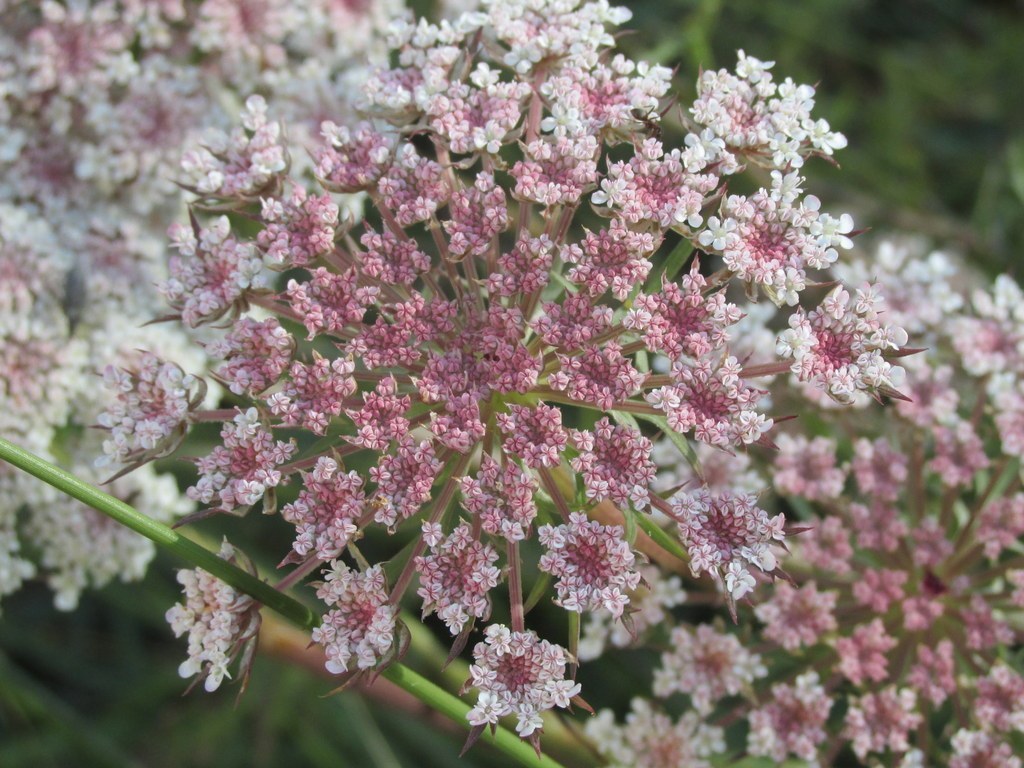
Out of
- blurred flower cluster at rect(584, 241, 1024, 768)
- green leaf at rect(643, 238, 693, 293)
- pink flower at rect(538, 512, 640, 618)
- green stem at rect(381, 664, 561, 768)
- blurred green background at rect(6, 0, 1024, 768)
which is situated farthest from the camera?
blurred green background at rect(6, 0, 1024, 768)

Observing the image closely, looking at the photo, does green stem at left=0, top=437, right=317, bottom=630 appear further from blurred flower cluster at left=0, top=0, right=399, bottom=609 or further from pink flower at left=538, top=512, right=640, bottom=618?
blurred flower cluster at left=0, top=0, right=399, bottom=609

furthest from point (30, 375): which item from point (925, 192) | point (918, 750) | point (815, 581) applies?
point (925, 192)

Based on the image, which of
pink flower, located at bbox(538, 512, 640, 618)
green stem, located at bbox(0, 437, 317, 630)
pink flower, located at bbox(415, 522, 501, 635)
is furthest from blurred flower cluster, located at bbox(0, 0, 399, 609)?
pink flower, located at bbox(538, 512, 640, 618)

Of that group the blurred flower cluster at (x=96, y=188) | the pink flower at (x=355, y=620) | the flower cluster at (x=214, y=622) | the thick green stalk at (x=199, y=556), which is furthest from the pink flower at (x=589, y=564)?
the blurred flower cluster at (x=96, y=188)

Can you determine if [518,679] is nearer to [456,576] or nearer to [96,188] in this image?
[456,576]

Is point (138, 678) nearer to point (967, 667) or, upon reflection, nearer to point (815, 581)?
point (815, 581)

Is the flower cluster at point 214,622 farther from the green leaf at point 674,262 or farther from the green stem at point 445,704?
the green leaf at point 674,262
